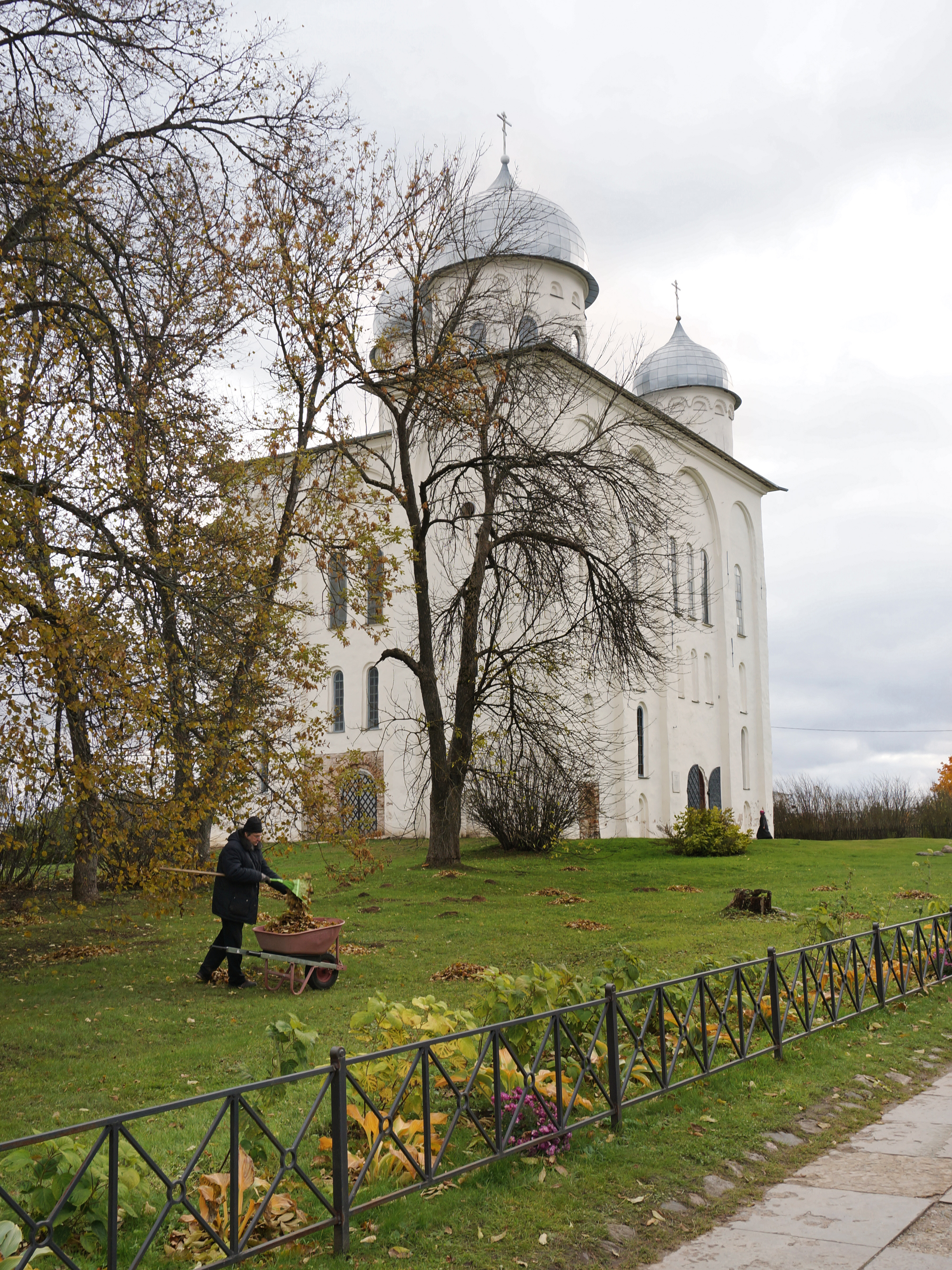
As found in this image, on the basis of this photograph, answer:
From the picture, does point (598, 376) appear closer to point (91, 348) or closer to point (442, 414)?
point (442, 414)

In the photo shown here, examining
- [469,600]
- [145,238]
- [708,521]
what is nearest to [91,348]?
[145,238]

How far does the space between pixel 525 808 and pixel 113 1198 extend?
2043 cm

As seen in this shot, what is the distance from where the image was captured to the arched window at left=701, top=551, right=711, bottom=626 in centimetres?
4025

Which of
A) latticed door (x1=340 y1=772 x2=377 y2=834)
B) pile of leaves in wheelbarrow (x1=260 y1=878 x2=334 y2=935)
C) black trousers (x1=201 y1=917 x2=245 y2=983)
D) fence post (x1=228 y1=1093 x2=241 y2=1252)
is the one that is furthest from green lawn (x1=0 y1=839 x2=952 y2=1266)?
latticed door (x1=340 y1=772 x2=377 y2=834)

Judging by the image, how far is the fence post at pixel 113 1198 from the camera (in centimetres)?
354

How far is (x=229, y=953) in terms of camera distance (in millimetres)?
10492

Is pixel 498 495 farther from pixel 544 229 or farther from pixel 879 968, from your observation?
pixel 544 229

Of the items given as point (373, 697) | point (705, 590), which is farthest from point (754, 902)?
point (705, 590)

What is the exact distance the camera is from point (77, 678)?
894 centimetres

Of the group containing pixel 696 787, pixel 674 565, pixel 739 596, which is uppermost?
pixel 739 596

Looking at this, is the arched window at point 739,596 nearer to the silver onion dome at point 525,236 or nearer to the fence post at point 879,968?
the silver onion dome at point 525,236

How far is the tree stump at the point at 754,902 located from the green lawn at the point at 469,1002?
37 centimetres

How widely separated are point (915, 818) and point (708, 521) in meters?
13.4

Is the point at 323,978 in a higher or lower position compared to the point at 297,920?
lower
